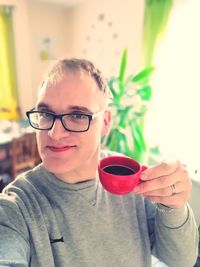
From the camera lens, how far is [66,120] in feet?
2.61

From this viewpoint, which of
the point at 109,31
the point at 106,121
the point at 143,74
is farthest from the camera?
the point at 109,31

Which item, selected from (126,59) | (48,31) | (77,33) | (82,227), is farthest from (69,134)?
(48,31)

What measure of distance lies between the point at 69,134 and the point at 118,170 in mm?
196

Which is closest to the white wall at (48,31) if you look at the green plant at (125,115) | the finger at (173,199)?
the green plant at (125,115)

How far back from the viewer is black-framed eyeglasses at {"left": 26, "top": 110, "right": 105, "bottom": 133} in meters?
0.79

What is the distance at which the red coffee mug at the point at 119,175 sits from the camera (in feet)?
2.14

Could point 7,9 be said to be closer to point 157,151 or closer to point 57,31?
point 57,31

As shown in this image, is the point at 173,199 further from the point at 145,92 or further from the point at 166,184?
the point at 145,92

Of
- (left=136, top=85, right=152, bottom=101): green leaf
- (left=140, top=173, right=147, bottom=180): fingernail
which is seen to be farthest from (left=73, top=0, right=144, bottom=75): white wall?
(left=140, top=173, right=147, bottom=180): fingernail

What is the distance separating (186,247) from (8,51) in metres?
4.01

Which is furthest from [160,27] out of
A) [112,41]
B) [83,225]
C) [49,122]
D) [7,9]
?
[7,9]

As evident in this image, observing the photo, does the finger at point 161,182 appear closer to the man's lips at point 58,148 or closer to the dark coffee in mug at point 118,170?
the dark coffee in mug at point 118,170

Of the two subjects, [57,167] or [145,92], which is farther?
[145,92]

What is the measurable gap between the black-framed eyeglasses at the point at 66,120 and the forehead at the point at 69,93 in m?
0.02
